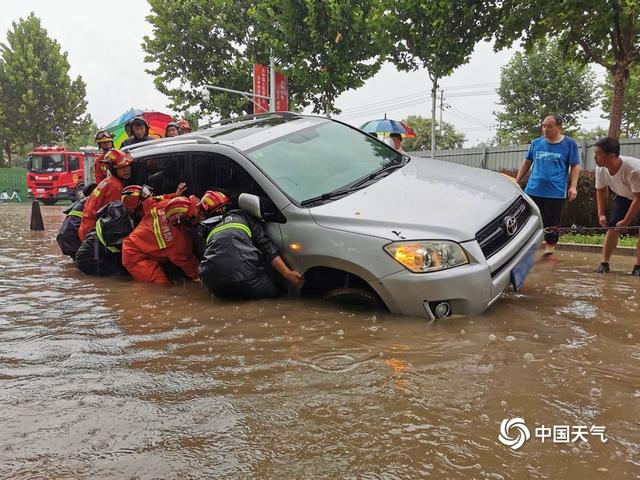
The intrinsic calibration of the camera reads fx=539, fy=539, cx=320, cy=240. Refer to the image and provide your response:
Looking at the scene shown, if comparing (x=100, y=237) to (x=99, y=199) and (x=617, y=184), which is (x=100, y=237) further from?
(x=617, y=184)

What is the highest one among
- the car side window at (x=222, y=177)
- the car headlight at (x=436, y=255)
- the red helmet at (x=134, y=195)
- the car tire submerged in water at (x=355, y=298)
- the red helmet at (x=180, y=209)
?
the car side window at (x=222, y=177)

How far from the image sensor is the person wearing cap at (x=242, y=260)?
4.08 meters

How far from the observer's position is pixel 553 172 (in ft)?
18.5

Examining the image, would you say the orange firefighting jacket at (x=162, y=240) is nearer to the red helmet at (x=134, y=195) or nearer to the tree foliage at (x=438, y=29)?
the red helmet at (x=134, y=195)

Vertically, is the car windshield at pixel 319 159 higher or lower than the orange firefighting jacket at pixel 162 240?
higher

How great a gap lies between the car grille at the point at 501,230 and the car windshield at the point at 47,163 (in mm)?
24642

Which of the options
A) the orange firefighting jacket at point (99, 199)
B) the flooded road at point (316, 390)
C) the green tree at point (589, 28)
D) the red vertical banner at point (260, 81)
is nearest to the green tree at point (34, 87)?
the red vertical banner at point (260, 81)

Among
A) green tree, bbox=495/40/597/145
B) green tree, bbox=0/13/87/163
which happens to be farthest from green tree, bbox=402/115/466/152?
green tree, bbox=0/13/87/163

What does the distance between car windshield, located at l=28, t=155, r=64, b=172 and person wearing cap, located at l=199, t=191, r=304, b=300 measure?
76.8ft

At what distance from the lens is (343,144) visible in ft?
16.1

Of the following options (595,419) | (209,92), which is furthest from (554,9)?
(209,92)

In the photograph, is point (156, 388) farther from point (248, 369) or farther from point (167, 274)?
point (167, 274)
